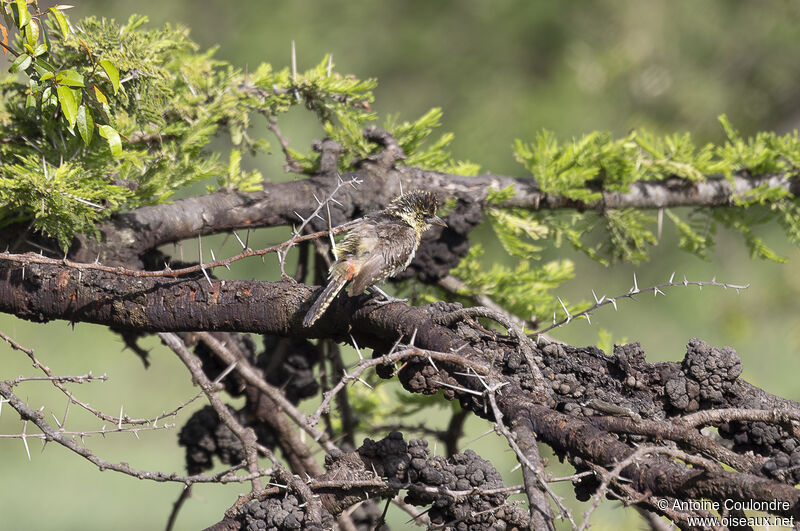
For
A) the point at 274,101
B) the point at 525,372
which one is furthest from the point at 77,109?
the point at 525,372

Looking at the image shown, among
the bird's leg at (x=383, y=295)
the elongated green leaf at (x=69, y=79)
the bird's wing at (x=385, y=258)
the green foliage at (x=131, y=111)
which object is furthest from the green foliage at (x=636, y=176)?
the elongated green leaf at (x=69, y=79)

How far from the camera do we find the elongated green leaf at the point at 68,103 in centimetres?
168

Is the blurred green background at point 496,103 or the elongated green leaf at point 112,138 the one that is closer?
the elongated green leaf at point 112,138

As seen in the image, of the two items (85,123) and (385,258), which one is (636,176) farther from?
(85,123)

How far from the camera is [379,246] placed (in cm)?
192

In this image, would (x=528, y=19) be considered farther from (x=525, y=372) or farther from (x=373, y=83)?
(x=525, y=372)

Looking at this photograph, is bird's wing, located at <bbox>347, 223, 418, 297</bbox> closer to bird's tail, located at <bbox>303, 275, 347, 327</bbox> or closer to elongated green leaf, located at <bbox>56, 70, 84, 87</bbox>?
bird's tail, located at <bbox>303, 275, 347, 327</bbox>

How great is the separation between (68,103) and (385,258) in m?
0.79

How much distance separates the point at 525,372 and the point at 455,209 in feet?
3.60

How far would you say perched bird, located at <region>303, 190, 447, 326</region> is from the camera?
174 centimetres

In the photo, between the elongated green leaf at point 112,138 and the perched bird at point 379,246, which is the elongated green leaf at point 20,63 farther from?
the perched bird at point 379,246

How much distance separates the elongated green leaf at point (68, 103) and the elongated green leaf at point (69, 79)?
0.05ft

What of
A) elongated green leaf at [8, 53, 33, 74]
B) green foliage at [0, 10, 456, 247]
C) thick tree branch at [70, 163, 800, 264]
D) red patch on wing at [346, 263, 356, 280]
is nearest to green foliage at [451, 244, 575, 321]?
thick tree branch at [70, 163, 800, 264]

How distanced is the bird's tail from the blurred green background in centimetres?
523
